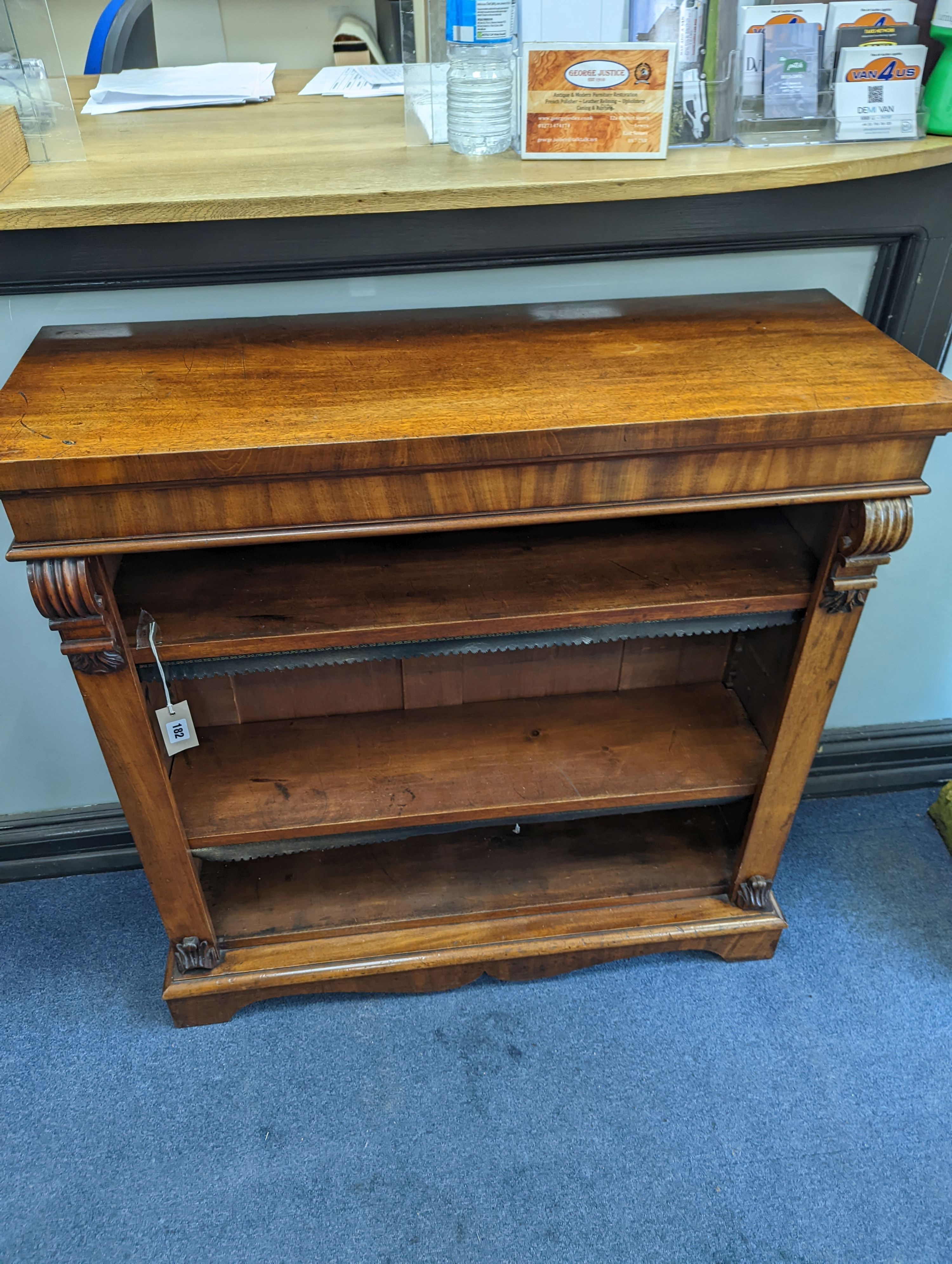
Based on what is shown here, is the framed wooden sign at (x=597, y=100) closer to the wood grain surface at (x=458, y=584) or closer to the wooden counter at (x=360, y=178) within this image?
the wooden counter at (x=360, y=178)

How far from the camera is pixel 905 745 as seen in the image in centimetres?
174

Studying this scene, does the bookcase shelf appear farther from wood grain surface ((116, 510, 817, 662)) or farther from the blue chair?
the blue chair

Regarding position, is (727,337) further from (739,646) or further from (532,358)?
(739,646)

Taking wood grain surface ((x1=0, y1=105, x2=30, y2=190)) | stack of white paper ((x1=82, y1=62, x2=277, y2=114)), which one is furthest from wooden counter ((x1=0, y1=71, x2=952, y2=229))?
stack of white paper ((x1=82, y1=62, x2=277, y2=114))

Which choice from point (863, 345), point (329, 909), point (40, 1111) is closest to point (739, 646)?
point (863, 345)

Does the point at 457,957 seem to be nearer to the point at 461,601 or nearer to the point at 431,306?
the point at 461,601

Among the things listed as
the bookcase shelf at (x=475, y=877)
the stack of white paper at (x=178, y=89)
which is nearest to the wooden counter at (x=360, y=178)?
the stack of white paper at (x=178, y=89)

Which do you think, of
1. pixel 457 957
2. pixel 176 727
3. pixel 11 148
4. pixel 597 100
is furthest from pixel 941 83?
pixel 457 957

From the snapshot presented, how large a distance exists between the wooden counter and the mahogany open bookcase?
148mm

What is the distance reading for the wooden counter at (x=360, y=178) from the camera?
94cm

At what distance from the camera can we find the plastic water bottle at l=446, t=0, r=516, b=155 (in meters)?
0.94

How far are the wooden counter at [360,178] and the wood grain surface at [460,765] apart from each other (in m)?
0.73

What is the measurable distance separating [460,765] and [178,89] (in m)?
1.17

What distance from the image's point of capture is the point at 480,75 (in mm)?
997
